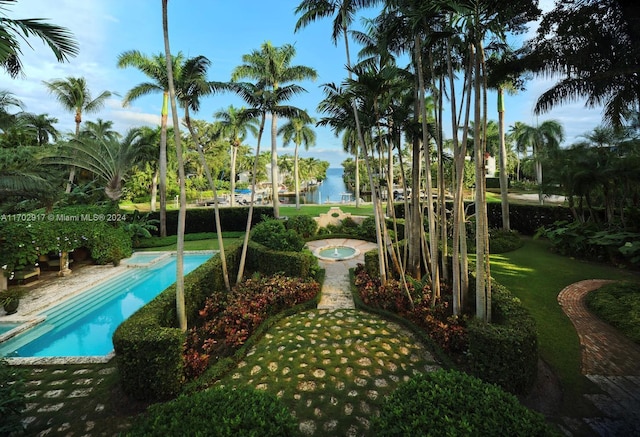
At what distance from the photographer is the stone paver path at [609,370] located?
380 cm

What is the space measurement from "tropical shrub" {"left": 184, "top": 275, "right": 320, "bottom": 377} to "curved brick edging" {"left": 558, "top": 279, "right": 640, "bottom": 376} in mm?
6380

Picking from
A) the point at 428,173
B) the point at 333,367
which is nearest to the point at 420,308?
the point at 333,367

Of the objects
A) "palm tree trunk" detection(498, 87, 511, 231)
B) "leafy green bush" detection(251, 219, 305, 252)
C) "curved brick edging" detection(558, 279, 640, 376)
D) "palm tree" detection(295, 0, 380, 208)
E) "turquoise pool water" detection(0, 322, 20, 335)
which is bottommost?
"curved brick edging" detection(558, 279, 640, 376)

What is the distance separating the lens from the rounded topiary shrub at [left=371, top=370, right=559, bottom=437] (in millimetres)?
2424

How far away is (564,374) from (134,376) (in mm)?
7453

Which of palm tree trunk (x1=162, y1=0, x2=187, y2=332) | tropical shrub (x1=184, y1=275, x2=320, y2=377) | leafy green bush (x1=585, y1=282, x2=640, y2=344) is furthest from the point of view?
leafy green bush (x1=585, y1=282, x2=640, y2=344)

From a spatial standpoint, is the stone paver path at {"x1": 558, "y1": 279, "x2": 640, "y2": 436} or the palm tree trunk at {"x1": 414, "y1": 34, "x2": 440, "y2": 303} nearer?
the stone paver path at {"x1": 558, "y1": 279, "x2": 640, "y2": 436}

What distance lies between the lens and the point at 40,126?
78.6 feet

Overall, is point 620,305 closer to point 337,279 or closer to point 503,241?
point 503,241

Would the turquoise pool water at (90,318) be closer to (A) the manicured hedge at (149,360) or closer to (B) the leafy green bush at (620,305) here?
(A) the manicured hedge at (149,360)

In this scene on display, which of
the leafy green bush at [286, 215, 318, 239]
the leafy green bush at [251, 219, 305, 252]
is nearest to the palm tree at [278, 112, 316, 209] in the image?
the leafy green bush at [286, 215, 318, 239]

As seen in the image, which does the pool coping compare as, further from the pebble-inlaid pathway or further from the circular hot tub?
the circular hot tub

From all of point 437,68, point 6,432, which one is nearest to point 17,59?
point 6,432

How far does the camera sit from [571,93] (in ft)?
28.2
